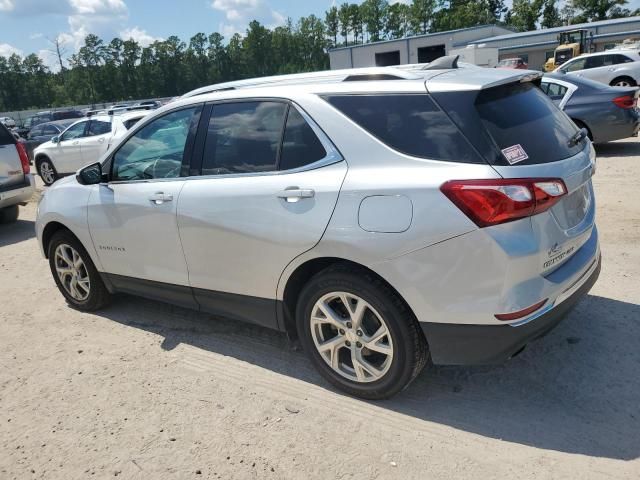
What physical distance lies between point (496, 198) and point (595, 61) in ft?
74.1

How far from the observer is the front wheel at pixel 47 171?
13.6m

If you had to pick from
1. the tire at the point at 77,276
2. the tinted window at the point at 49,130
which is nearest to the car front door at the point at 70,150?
the tire at the point at 77,276

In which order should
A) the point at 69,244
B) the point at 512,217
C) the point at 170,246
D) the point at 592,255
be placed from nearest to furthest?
the point at 512,217
the point at 592,255
the point at 170,246
the point at 69,244

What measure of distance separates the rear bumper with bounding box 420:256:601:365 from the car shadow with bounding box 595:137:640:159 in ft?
27.8

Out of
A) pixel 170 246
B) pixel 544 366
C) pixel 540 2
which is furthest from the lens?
pixel 540 2

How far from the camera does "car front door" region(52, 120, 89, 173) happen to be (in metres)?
12.7

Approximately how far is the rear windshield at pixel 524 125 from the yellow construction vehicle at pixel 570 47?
39.8 metres

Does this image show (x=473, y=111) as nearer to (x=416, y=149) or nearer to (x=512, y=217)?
(x=416, y=149)

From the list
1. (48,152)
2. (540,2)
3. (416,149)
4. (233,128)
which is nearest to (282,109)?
(233,128)

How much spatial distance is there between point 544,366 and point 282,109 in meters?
2.28

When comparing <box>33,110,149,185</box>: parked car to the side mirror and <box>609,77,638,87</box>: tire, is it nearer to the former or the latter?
the side mirror

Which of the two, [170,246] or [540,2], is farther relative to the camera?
[540,2]

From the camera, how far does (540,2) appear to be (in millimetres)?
89062

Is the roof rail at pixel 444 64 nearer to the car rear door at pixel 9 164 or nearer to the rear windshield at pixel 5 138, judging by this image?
the car rear door at pixel 9 164
